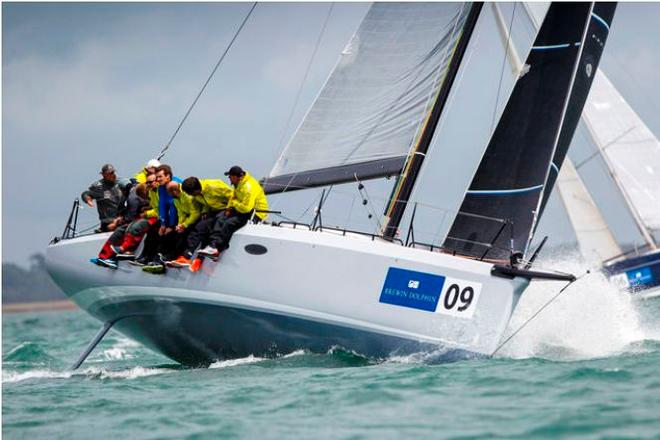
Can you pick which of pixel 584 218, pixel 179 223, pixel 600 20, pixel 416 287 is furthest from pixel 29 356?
pixel 584 218

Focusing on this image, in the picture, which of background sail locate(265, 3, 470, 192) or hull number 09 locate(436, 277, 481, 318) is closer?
hull number 09 locate(436, 277, 481, 318)

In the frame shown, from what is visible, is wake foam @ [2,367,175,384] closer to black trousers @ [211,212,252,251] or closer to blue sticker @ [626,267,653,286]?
black trousers @ [211,212,252,251]

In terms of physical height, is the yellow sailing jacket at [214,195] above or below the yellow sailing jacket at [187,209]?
above

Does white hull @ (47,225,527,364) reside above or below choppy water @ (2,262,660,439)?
above

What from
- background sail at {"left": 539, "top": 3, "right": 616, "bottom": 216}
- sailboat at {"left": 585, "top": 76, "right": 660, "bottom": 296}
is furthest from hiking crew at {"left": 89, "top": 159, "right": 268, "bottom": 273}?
sailboat at {"left": 585, "top": 76, "right": 660, "bottom": 296}

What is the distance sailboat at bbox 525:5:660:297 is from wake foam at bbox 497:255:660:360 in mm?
9137

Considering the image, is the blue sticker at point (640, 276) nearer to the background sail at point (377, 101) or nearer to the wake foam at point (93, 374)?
the background sail at point (377, 101)

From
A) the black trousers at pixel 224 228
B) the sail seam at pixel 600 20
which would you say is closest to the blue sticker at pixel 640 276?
the sail seam at pixel 600 20

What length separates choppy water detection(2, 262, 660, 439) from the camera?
655 centimetres

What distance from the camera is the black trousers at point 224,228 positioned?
9805 millimetres

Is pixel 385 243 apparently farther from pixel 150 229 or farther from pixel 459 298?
pixel 150 229

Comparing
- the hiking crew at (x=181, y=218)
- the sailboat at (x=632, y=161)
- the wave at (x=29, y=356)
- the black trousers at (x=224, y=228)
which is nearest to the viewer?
the black trousers at (x=224, y=228)

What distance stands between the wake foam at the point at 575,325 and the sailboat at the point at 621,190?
9.14 metres

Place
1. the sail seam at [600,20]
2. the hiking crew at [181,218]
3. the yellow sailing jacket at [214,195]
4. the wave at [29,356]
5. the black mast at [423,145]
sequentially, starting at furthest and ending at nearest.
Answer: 1. the wave at [29,356]
2. the sail seam at [600,20]
3. the black mast at [423,145]
4. the yellow sailing jacket at [214,195]
5. the hiking crew at [181,218]
